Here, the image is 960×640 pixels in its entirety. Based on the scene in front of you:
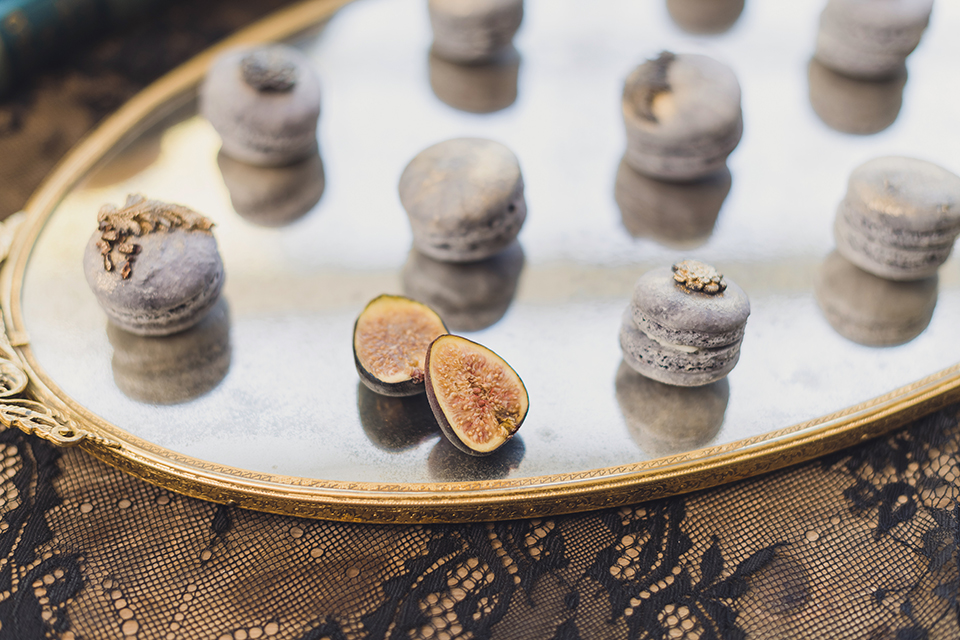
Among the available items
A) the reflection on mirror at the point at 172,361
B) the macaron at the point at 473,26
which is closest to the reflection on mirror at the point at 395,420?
the reflection on mirror at the point at 172,361

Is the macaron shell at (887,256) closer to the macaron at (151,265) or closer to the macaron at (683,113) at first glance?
the macaron at (683,113)

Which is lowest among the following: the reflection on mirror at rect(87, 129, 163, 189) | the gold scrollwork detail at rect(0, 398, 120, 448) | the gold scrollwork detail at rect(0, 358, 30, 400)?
the gold scrollwork detail at rect(0, 398, 120, 448)

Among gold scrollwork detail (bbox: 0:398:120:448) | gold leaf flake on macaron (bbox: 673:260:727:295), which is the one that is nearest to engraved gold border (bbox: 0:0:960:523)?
gold scrollwork detail (bbox: 0:398:120:448)

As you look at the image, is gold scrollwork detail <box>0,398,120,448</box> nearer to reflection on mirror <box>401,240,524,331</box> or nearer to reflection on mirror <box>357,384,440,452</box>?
reflection on mirror <box>357,384,440,452</box>

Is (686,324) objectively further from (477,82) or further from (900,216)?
(477,82)

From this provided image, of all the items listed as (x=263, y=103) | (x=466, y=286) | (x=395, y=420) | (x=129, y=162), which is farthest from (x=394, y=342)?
(x=129, y=162)

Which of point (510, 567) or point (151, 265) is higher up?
point (151, 265)
